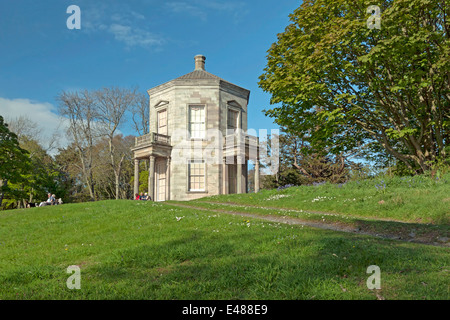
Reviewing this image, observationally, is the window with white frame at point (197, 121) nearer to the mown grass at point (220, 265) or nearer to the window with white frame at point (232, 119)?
the window with white frame at point (232, 119)

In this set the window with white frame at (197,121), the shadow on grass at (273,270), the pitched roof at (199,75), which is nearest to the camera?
the shadow on grass at (273,270)

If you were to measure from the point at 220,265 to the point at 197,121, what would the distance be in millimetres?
23067

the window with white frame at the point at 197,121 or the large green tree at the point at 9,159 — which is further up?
the window with white frame at the point at 197,121

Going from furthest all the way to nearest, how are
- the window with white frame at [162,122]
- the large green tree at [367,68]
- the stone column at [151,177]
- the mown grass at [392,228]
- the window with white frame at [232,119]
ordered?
the window with white frame at [162,122], the window with white frame at [232,119], the stone column at [151,177], the large green tree at [367,68], the mown grass at [392,228]

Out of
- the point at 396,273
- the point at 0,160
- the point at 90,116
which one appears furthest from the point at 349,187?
the point at 90,116

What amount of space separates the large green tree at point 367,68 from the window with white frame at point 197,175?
927 centimetres

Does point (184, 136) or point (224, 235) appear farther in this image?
point (184, 136)

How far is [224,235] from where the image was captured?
772 centimetres

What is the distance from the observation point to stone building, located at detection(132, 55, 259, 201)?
88.4ft

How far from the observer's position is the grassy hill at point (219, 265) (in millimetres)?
4570

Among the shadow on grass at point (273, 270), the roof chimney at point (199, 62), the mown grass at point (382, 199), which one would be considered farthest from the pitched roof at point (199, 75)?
the shadow on grass at point (273, 270)

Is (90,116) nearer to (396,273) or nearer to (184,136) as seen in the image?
(184,136)

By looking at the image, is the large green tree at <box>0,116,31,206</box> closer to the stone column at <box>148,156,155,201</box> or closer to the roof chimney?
the stone column at <box>148,156,155,201</box>
